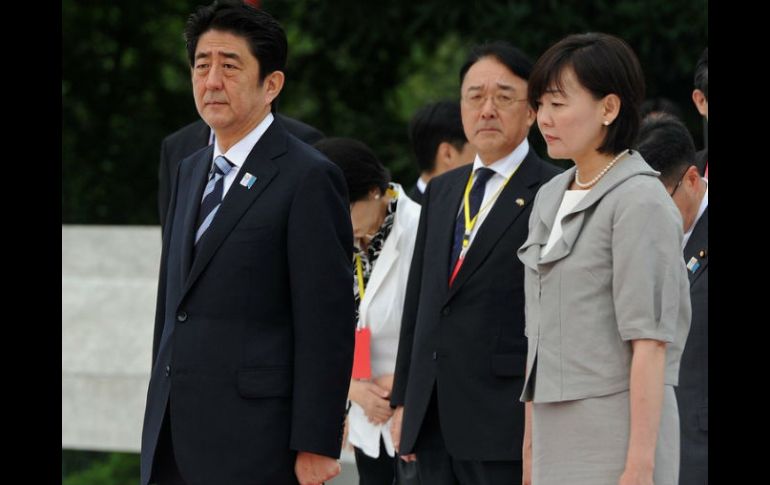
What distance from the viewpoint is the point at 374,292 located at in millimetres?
5527

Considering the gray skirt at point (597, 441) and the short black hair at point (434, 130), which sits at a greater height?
the short black hair at point (434, 130)

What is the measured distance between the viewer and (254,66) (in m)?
4.33

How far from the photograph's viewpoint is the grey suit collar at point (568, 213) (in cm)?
388

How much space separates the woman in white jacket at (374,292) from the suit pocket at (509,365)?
856 millimetres

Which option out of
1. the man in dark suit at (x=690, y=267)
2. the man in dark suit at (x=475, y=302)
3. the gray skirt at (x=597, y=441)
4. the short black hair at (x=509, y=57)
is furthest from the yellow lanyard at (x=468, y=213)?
the gray skirt at (x=597, y=441)

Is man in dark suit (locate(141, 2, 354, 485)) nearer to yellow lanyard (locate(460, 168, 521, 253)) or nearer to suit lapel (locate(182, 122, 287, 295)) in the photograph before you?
suit lapel (locate(182, 122, 287, 295))

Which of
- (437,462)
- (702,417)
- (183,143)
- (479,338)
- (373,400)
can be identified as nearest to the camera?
(702,417)

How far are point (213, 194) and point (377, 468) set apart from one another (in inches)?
68.6

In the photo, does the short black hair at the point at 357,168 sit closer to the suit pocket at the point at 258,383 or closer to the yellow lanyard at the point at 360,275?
the yellow lanyard at the point at 360,275

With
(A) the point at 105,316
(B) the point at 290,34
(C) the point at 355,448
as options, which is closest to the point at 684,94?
(B) the point at 290,34

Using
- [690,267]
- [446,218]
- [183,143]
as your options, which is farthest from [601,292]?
[183,143]

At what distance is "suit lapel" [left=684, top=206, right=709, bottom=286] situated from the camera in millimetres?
4719

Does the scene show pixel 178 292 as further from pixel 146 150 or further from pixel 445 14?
pixel 146 150

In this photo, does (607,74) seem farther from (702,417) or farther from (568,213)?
(702,417)
